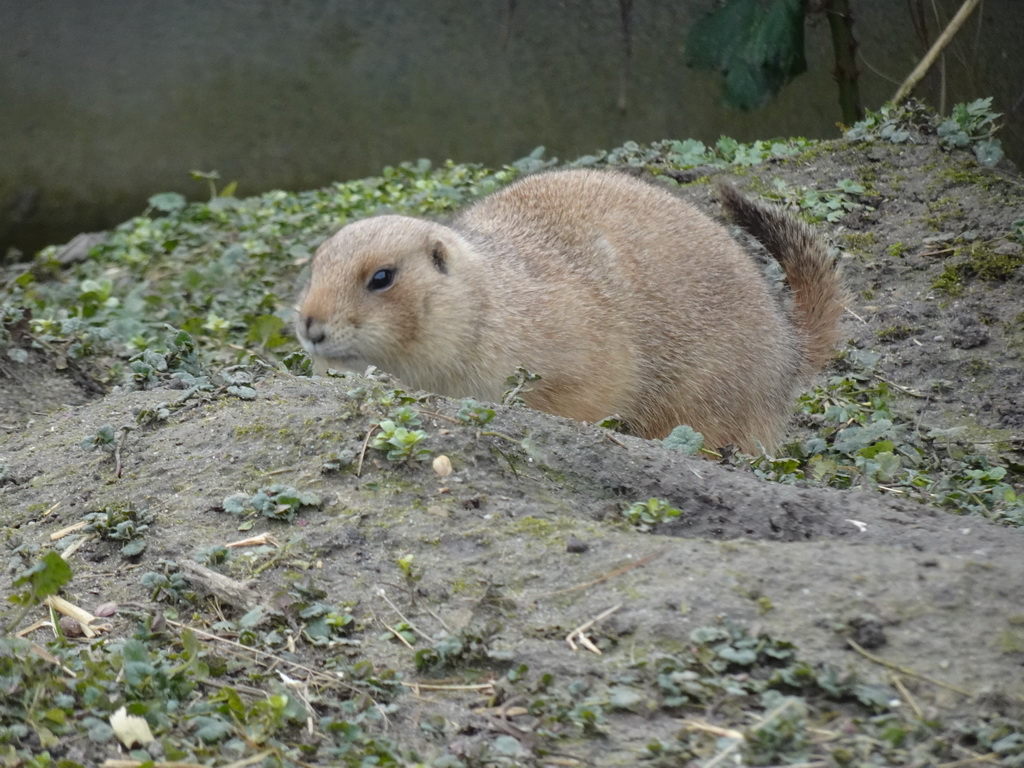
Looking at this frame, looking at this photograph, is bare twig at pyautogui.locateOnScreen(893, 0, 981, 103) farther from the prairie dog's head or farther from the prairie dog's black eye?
the prairie dog's black eye

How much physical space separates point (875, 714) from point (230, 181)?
25.6 feet

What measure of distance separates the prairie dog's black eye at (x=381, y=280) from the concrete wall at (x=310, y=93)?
4.28 meters

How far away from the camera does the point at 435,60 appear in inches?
343

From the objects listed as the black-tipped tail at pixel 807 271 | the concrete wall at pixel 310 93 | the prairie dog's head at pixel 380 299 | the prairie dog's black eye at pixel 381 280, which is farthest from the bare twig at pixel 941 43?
the prairie dog's black eye at pixel 381 280

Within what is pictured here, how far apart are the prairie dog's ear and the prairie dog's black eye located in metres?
0.19

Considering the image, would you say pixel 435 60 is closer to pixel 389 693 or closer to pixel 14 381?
pixel 14 381

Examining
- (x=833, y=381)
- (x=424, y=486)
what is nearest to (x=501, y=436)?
(x=424, y=486)

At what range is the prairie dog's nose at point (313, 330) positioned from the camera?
4.33 m

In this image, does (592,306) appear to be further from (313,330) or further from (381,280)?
(313,330)

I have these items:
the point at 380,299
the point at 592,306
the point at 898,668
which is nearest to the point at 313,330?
the point at 380,299

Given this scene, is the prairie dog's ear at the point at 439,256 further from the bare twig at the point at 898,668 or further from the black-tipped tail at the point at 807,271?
the bare twig at the point at 898,668

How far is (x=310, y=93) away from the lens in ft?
29.1

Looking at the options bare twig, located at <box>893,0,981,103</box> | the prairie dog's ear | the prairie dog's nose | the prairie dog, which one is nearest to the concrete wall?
bare twig, located at <box>893,0,981,103</box>

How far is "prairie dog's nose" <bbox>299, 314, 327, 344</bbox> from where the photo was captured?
4.33m
